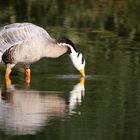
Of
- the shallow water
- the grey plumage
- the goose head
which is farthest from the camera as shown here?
the goose head

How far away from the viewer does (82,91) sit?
41.4 feet

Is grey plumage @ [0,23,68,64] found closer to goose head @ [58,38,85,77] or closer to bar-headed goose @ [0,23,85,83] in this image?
bar-headed goose @ [0,23,85,83]

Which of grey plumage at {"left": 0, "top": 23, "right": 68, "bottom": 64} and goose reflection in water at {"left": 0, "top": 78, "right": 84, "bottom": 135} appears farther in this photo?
grey plumage at {"left": 0, "top": 23, "right": 68, "bottom": 64}

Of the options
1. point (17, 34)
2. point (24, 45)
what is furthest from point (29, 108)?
point (17, 34)

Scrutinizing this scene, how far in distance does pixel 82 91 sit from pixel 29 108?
5.40 ft

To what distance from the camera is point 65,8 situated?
23875 mm

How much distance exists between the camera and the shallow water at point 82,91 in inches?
390

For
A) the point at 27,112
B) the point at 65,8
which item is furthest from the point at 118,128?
the point at 65,8

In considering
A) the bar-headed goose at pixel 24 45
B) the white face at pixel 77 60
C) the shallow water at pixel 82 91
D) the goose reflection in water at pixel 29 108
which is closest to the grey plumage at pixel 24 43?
the bar-headed goose at pixel 24 45

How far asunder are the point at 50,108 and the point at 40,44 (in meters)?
2.48

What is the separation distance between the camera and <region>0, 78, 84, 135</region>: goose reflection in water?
32.8 ft

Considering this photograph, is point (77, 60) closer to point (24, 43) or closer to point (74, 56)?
point (74, 56)

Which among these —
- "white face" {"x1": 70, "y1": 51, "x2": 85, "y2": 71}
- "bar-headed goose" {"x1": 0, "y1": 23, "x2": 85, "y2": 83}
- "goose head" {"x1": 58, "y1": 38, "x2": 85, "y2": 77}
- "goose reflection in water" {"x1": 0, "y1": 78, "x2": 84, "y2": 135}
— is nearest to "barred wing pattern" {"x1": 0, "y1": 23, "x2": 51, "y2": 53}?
"bar-headed goose" {"x1": 0, "y1": 23, "x2": 85, "y2": 83}

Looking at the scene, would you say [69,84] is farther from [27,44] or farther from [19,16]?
[19,16]
